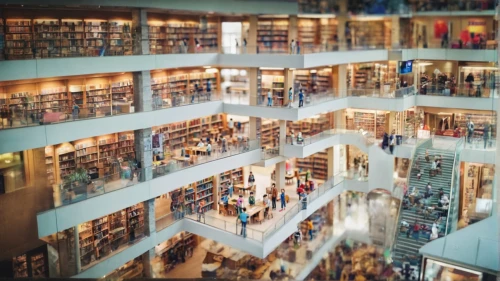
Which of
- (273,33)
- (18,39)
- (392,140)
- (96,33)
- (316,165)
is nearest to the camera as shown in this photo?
(18,39)

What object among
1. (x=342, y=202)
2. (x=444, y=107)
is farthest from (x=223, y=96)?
(x=444, y=107)

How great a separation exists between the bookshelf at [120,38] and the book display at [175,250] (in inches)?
155

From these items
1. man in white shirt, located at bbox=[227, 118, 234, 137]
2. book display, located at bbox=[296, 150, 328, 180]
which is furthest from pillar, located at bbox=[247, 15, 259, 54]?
book display, located at bbox=[296, 150, 328, 180]

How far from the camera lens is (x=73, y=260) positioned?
806 cm

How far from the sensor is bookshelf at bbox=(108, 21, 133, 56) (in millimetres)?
8990

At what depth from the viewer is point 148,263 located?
9547 millimetres

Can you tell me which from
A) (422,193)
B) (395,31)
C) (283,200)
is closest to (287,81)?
(283,200)

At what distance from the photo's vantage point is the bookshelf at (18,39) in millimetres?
7402

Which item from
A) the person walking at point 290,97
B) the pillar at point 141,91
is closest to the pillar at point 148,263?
the pillar at point 141,91

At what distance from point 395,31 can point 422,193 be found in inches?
190

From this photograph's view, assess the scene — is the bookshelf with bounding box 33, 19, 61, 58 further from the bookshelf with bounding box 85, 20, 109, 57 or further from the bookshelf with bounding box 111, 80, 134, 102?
the bookshelf with bounding box 111, 80, 134, 102

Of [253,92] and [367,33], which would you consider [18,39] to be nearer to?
[253,92]

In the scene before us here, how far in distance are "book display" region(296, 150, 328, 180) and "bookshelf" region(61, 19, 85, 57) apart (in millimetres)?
6901

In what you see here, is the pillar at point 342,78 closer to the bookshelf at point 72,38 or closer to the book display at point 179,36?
the book display at point 179,36
